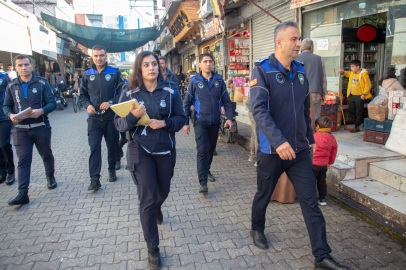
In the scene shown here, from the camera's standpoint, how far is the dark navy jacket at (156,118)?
9.30 ft

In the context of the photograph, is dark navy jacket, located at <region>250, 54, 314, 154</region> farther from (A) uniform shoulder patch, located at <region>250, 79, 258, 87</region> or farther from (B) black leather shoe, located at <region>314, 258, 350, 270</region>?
(B) black leather shoe, located at <region>314, 258, 350, 270</region>

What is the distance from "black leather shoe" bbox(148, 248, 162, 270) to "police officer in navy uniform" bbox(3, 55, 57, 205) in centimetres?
254

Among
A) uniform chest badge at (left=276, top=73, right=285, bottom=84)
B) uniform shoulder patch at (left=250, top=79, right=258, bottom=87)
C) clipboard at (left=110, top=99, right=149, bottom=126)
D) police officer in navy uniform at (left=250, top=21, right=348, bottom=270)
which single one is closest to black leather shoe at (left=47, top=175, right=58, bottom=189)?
clipboard at (left=110, top=99, right=149, bottom=126)

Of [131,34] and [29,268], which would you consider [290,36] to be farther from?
[131,34]

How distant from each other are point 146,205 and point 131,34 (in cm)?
1345

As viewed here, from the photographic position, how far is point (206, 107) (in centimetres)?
465

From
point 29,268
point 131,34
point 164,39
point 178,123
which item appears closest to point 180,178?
point 178,123

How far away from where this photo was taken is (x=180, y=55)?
23.7 m

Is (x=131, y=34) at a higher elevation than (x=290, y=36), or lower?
higher

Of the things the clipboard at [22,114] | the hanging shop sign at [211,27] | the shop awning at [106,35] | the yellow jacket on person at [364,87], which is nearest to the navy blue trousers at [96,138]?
the clipboard at [22,114]

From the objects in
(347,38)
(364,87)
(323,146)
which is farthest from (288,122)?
(347,38)

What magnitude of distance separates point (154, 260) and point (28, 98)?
3337mm

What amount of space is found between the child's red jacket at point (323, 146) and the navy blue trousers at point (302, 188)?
1.18 m

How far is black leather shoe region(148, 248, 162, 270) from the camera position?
2.72 meters
